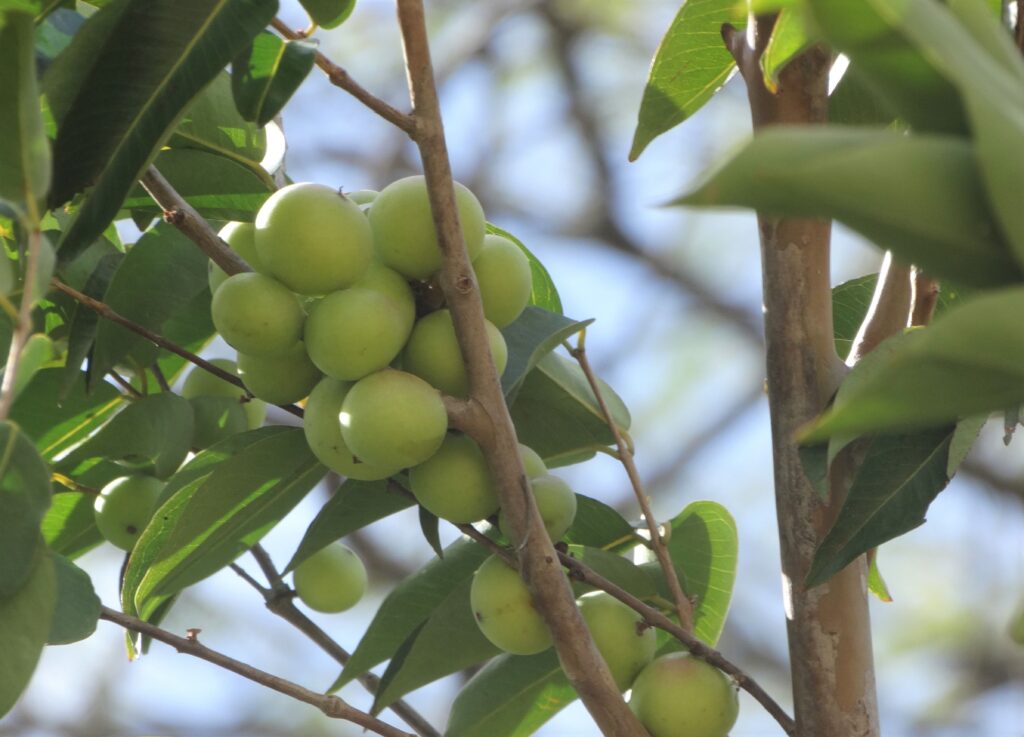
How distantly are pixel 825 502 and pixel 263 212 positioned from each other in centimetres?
39

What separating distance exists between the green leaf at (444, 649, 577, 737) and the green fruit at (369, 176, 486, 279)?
310mm

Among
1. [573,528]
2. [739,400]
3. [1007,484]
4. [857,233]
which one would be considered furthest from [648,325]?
[857,233]

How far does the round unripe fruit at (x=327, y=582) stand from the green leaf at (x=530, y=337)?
11.4 inches

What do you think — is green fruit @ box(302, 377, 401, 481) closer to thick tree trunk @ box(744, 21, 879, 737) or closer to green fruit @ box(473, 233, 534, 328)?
green fruit @ box(473, 233, 534, 328)

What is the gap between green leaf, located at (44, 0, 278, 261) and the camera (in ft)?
2.00

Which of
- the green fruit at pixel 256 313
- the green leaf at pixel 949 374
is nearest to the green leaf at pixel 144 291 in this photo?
the green fruit at pixel 256 313

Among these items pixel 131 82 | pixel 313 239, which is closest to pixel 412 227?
pixel 313 239

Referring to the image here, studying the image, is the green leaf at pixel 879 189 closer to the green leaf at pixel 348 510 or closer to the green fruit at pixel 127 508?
the green leaf at pixel 348 510

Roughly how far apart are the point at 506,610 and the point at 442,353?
A: 0.17 meters

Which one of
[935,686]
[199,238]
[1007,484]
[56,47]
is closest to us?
[56,47]

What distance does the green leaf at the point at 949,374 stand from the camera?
0.31 metres

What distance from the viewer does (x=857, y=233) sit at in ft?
1.14

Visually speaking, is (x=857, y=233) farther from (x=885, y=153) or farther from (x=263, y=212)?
(x=263, y=212)

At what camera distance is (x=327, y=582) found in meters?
0.96
